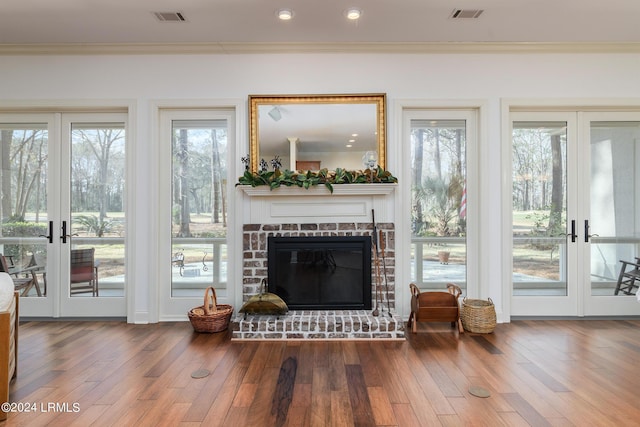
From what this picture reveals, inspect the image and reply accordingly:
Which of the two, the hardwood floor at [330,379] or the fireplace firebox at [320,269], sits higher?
the fireplace firebox at [320,269]

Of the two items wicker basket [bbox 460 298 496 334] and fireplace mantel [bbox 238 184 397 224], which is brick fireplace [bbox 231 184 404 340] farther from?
wicker basket [bbox 460 298 496 334]

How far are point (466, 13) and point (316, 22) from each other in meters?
1.33

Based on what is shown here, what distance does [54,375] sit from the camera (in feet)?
8.24

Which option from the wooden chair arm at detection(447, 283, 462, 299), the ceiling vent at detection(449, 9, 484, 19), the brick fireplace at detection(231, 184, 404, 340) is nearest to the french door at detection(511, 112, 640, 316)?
the wooden chair arm at detection(447, 283, 462, 299)

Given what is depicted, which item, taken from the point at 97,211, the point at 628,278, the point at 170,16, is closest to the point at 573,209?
the point at 628,278

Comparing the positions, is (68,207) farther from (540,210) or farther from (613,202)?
(613,202)

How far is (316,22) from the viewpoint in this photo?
10.7 feet

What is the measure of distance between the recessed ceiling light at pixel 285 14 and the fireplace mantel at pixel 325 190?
1.56 metres

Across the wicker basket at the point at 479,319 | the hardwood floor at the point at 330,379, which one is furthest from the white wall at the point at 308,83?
the hardwood floor at the point at 330,379

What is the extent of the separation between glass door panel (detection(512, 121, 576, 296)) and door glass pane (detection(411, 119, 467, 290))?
594 millimetres

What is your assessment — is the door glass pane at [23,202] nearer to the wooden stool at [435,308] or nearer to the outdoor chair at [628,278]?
the wooden stool at [435,308]

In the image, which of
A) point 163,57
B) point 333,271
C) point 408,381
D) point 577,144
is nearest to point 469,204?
point 577,144

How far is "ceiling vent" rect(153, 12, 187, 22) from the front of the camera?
10.2 ft

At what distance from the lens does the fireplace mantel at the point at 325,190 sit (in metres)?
3.59
